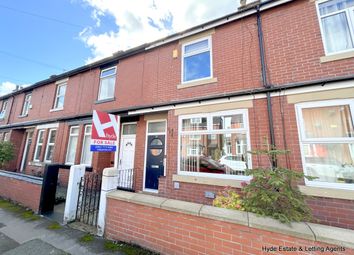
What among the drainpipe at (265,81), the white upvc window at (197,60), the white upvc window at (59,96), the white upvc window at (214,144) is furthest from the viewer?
the white upvc window at (59,96)

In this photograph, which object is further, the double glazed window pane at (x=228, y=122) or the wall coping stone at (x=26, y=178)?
the wall coping stone at (x=26, y=178)

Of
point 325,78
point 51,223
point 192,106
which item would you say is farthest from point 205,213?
point 325,78

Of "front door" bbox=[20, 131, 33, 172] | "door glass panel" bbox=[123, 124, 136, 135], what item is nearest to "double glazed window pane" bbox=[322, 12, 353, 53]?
"door glass panel" bbox=[123, 124, 136, 135]

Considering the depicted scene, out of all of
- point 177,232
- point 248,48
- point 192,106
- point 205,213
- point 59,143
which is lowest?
point 177,232

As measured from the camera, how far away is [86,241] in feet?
11.1

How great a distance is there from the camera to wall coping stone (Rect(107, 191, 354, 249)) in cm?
190

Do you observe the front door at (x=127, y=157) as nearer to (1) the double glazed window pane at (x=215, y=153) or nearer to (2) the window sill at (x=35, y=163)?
(1) the double glazed window pane at (x=215, y=153)

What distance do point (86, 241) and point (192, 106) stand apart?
15.2 feet

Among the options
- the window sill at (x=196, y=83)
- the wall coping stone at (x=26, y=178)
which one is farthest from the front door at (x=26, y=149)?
the window sill at (x=196, y=83)

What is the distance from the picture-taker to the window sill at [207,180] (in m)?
4.59

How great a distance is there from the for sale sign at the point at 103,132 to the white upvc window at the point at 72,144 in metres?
5.91

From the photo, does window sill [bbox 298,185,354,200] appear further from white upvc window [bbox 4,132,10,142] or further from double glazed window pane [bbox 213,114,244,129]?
white upvc window [bbox 4,132,10,142]

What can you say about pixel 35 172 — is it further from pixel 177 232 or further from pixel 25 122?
pixel 177 232

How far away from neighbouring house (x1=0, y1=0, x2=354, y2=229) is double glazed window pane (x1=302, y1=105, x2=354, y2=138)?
20 mm
